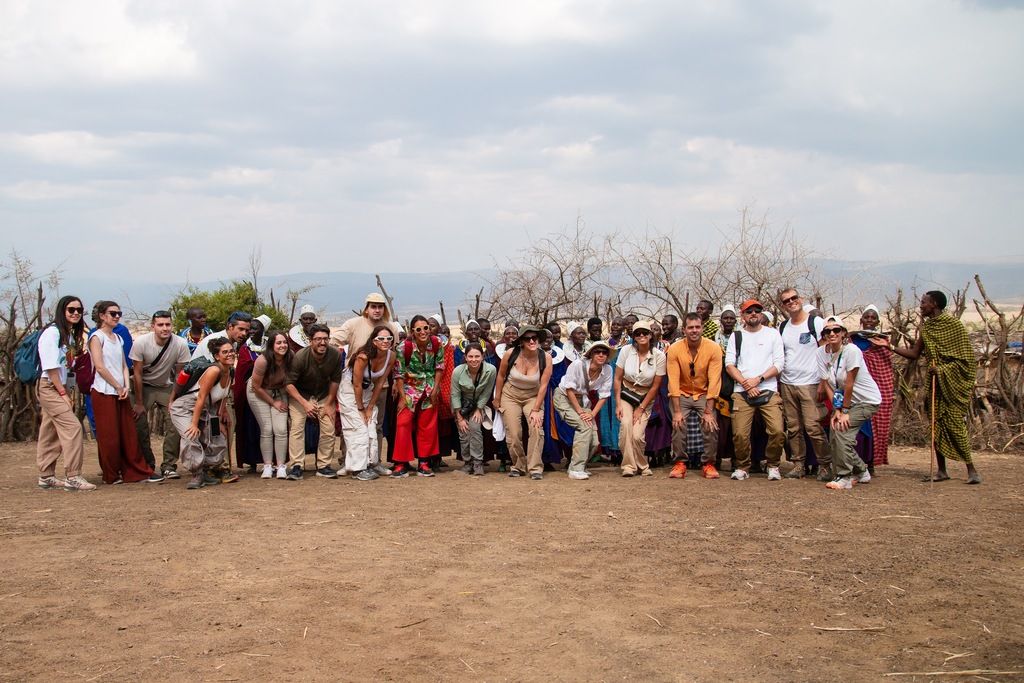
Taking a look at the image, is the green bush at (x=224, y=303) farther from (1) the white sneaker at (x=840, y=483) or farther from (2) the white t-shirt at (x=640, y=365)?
(1) the white sneaker at (x=840, y=483)

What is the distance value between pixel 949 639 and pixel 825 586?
931 mm

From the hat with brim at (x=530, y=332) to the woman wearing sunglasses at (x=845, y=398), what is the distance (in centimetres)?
284

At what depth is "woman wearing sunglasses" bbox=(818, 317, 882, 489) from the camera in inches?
339

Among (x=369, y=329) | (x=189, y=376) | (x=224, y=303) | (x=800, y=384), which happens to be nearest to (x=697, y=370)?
(x=800, y=384)

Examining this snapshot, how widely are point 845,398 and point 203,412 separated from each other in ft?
19.9

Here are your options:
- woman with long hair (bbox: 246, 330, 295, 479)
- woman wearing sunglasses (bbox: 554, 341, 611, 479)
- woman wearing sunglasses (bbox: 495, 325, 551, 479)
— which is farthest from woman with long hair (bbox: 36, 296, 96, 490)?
woman wearing sunglasses (bbox: 554, 341, 611, 479)

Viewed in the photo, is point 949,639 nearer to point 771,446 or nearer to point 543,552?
point 543,552

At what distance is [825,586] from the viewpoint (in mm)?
5688

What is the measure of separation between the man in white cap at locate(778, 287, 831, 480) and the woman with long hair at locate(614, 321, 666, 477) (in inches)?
49.3

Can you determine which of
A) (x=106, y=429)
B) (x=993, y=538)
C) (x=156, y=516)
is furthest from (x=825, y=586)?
(x=106, y=429)

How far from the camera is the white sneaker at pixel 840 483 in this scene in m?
8.56

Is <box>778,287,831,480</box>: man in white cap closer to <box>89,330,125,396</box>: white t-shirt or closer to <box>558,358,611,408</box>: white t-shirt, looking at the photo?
<box>558,358,611,408</box>: white t-shirt

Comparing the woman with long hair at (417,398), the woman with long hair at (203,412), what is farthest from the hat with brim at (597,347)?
the woman with long hair at (203,412)

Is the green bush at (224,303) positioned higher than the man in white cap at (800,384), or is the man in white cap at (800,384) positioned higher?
the green bush at (224,303)
